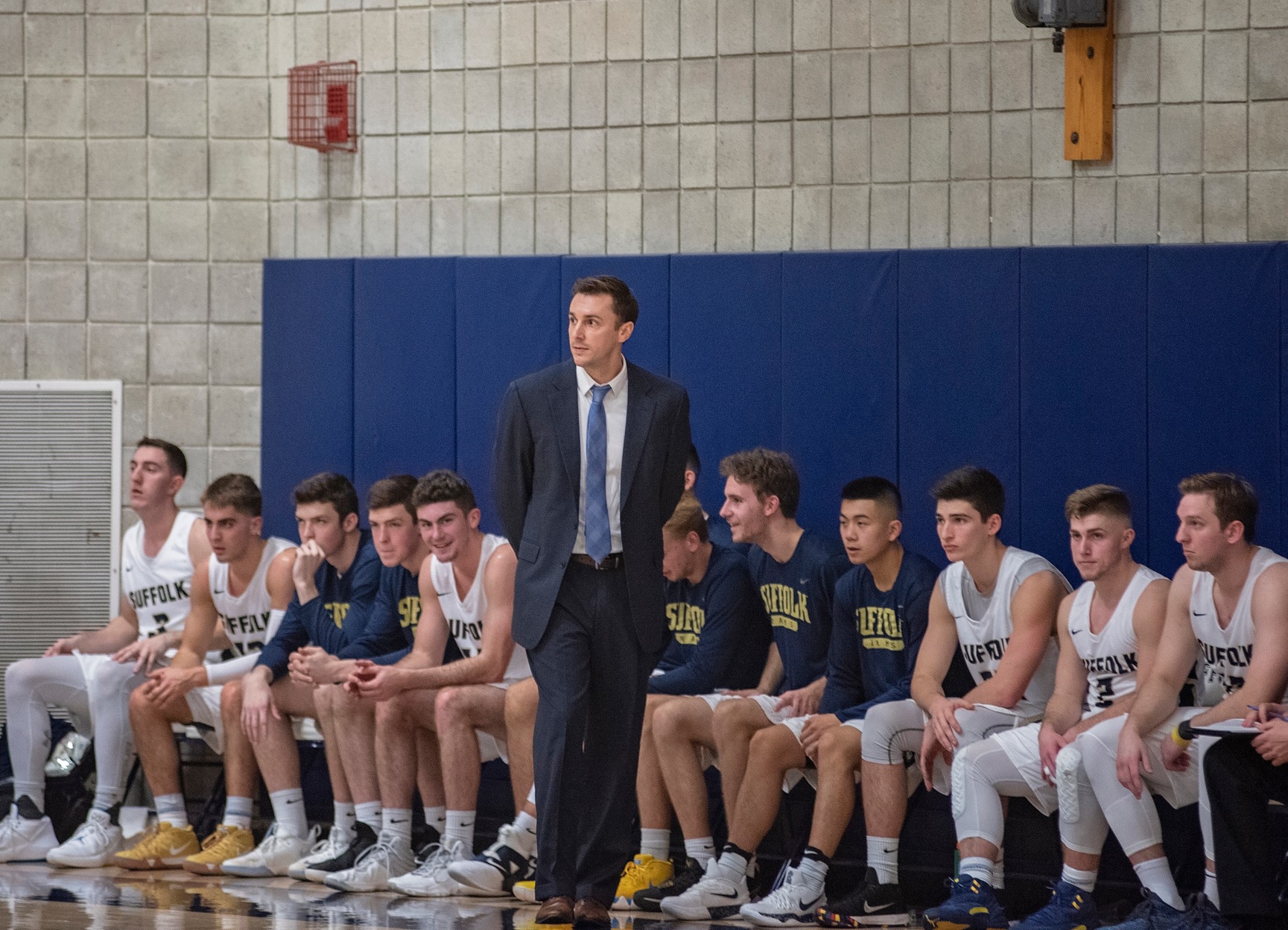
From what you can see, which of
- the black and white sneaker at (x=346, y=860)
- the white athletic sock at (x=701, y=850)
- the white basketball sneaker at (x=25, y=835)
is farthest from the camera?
the white basketball sneaker at (x=25, y=835)

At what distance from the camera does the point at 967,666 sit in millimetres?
5086

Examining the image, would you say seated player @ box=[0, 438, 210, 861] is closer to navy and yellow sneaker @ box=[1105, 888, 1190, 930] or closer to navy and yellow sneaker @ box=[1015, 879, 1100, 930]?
navy and yellow sneaker @ box=[1015, 879, 1100, 930]

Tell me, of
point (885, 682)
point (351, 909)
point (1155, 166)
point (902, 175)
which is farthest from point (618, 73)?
point (351, 909)

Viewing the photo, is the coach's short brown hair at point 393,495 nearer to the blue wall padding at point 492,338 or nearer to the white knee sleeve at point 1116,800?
the blue wall padding at point 492,338

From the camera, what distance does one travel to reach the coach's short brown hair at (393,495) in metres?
5.64

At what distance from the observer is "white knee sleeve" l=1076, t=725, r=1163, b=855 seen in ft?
14.3

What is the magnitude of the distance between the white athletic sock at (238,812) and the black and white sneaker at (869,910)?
84.3 inches

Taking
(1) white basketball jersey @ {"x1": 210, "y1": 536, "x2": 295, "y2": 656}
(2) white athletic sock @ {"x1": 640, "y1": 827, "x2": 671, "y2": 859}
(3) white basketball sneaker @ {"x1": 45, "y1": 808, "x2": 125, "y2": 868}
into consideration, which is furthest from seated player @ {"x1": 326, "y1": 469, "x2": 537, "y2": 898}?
(3) white basketball sneaker @ {"x1": 45, "y1": 808, "x2": 125, "y2": 868}

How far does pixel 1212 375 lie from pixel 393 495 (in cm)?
283

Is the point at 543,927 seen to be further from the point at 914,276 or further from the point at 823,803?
the point at 914,276

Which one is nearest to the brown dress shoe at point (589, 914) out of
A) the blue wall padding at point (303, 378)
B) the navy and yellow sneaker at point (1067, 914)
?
the navy and yellow sneaker at point (1067, 914)

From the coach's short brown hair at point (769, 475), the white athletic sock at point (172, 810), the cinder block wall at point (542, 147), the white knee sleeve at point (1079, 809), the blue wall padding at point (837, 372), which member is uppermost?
the cinder block wall at point (542, 147)

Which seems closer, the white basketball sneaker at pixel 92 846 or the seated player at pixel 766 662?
the seated player at pixel 766 662

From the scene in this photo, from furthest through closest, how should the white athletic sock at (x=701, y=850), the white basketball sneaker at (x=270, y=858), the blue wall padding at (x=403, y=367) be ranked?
the blue wall padding at (x=403, y=367) < the white basketball sneaker at (x=270, y=858) < the white athletic sock at (x=701, y=850)
